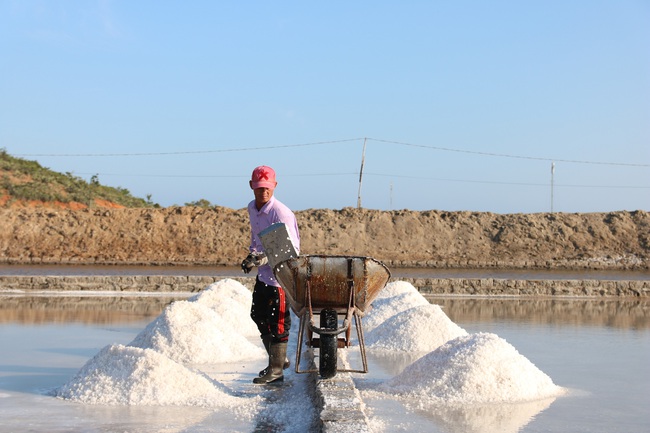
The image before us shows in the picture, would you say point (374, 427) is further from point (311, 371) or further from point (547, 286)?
point (547, 286)

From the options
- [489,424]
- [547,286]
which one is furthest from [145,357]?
[547,286]

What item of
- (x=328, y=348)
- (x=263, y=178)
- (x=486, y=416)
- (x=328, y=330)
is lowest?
(x=486, y=416)

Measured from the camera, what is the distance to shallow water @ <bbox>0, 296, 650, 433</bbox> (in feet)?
14.6

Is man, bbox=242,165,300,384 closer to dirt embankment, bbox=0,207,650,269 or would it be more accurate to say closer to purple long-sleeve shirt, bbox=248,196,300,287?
purple long-sleeve shirt, bbox=248,196,300,287

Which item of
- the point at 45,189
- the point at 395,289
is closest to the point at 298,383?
the point at 395,289

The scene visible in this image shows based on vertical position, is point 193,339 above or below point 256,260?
below

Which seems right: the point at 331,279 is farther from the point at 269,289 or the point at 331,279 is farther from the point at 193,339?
the point at 193,339

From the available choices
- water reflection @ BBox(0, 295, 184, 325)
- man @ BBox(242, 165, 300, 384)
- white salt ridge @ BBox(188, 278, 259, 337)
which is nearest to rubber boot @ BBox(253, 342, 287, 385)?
man @ BBox(242, 165, 300, 384)

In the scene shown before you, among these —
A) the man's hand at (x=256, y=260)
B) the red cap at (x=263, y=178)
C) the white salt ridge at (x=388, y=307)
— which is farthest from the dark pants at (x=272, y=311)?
the white salt ridge at (x=388, y=307)

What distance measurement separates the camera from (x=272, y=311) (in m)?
5.38

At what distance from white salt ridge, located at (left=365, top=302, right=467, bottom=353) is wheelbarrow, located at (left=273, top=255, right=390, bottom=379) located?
2375mm

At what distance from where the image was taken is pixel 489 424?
4512 mm

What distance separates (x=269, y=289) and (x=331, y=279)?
0.65m

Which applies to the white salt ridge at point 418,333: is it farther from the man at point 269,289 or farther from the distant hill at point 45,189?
the distant hill at point 45,189
